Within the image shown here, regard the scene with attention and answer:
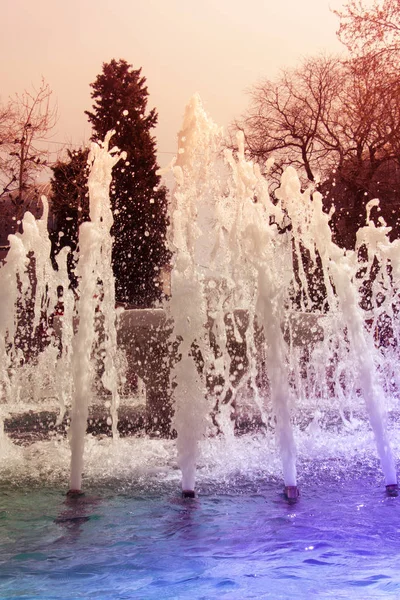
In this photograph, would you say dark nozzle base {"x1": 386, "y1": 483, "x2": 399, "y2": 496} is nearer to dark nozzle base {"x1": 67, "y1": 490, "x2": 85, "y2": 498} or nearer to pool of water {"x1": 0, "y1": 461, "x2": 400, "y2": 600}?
pool of water {"x1": 0, "y1": 461, "x2": 400, "y2": 600}

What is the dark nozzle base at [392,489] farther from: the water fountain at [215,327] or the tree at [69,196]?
the tree at [69,196]

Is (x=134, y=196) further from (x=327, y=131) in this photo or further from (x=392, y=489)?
(x=392, y=489)

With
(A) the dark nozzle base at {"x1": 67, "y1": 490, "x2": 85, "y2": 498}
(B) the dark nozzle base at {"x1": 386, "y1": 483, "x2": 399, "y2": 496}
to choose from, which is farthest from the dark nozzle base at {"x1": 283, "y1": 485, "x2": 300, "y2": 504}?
(A) the dark nozzle base at {"x1": 67, "y1": 490, "x2": 85, "y2": 498}

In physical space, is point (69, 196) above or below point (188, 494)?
above

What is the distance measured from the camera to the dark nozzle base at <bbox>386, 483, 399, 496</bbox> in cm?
424

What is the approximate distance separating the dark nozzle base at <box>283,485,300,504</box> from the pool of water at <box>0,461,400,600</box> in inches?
1.8

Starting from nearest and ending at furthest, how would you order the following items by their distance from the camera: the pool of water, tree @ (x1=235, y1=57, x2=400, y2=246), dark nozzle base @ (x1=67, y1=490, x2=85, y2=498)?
the pool of water, dark nozzle base @ (x1=67, y1=490, x2=85, y2=498), tree @ (x1=235, y1=57, x2=400, y2=246)

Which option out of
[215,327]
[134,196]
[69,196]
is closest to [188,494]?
[215,327]

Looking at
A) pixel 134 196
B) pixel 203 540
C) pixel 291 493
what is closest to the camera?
pixel 203 540

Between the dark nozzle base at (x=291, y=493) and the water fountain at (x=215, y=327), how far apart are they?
11 millimetres

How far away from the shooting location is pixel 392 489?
4.30 metres

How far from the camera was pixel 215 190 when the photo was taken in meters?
7.09

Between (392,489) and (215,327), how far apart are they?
2918mm

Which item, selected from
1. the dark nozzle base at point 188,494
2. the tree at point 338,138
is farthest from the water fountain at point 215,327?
the tree at point 338,138
